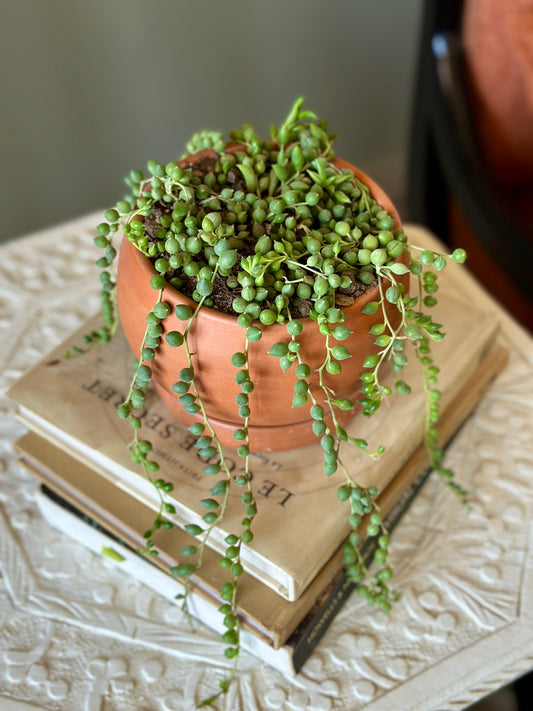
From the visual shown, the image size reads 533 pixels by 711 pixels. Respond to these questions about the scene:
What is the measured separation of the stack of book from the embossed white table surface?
0.02 metres

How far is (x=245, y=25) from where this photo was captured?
4.43 feet

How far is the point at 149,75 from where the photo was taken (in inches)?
51.2

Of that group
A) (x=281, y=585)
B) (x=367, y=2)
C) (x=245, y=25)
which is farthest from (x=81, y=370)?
(x=367, y=2)

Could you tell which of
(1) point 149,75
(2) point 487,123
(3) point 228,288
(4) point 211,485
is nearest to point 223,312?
(3) point 228,288

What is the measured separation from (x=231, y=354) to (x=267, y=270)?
67 millimetres

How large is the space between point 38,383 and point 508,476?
504mm

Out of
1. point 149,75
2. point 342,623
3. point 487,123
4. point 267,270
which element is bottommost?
point 342,623

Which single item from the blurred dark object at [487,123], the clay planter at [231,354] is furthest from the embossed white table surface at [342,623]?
the blurred dark object at [487,123]

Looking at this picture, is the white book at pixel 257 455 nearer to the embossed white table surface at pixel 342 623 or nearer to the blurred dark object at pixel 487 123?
the embossed white table surface at pixel 342 623

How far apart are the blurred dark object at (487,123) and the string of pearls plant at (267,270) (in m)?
0.59

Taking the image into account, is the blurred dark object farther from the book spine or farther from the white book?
the book spine

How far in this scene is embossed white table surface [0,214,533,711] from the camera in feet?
1.87

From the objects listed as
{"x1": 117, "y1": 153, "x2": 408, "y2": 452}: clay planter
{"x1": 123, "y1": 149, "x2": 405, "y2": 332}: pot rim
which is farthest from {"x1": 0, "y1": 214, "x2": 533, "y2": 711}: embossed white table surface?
{"x1": 123, "y1": 149, "x2": 405, "y2": 332}: pot rim

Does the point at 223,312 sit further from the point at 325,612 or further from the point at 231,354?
the point at 325,612
